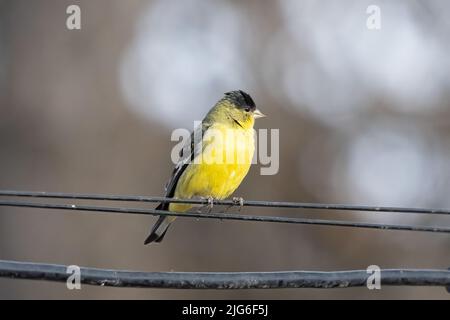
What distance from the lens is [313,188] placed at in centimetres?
1758

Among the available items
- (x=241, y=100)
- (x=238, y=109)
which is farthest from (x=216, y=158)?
(x=241, y=100)

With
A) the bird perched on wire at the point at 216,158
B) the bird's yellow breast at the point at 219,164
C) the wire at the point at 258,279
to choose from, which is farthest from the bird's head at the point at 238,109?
the wire at the point at 258,279

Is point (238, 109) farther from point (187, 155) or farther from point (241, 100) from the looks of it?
point (187, 155)

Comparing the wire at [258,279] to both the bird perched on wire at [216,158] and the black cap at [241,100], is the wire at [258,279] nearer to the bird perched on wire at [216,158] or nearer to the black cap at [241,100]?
the bird perched on wire at [216,158]

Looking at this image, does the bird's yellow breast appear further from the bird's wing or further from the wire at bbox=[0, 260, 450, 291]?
the wire at bbox=[0, 260, 450, 291]

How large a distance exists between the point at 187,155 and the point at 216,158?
0.51m

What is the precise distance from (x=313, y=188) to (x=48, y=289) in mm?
5680

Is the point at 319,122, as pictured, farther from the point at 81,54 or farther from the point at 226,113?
the point at 226,113

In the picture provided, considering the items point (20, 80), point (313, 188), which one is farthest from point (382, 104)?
point (20, 80)

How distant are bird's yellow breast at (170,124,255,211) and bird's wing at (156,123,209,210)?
2.6 inches

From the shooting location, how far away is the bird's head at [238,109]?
28.5ft

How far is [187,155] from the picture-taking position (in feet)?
28.0

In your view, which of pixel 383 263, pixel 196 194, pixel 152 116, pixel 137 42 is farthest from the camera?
pixel 137 42

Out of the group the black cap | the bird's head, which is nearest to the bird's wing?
the bird's head
